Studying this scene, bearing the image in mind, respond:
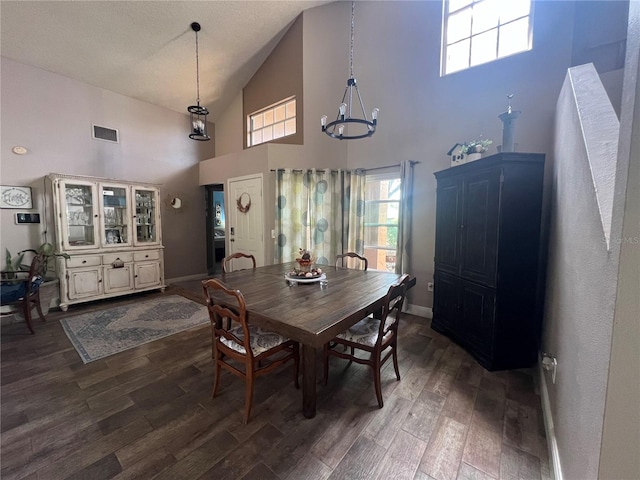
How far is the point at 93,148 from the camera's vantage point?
4219 millimetres

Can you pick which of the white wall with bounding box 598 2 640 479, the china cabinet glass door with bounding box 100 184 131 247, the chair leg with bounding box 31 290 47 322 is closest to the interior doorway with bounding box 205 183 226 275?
the china cabinet glass door with bounding box 100 184 131 247

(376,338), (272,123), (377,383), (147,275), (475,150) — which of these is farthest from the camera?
(272,123)

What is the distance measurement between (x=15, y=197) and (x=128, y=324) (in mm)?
2402

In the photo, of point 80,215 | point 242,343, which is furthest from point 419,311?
point 80,215

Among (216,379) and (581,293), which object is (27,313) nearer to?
(216,379)

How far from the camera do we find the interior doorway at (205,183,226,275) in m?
5.85

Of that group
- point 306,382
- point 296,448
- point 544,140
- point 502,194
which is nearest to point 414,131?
point 544,140

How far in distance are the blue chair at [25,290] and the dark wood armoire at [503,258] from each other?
4.85 meters

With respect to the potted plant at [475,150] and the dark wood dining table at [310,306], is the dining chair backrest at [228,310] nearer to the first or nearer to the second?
the dark wood dining table at [310,306]

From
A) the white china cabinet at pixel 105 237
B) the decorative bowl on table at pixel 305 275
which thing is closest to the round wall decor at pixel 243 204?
the white china cabinet at pixel 105 237

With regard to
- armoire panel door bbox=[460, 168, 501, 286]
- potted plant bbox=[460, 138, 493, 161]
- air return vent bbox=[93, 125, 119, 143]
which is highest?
air return vent bbox=[93, 125, 119, 143]

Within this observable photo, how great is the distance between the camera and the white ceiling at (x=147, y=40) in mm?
3186

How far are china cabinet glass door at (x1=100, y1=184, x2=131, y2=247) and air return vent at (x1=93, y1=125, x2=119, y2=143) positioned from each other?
89 cm

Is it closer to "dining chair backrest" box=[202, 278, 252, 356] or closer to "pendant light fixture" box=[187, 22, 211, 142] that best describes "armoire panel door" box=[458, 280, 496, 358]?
"dining chair backrest" box=[202, 278, 252, 356]
